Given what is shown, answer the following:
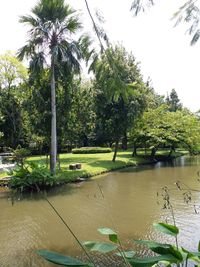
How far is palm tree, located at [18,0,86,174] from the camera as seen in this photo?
13.7 metres

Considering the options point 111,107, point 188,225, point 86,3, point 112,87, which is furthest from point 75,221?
point 111,107

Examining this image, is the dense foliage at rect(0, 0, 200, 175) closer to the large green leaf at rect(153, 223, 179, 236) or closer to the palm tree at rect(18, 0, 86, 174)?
the palm tree at rect(18, 0, 86, 174)

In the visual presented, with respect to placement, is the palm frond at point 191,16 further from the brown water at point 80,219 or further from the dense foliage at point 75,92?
the brown water at point 80,219

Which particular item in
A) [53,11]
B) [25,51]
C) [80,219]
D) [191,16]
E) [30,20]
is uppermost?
[53,11]

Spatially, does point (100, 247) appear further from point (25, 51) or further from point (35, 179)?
point (25, 51)

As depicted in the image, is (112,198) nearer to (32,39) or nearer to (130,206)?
(130,206)

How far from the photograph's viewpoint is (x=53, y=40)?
14266 mm

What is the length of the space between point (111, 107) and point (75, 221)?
40.8ft

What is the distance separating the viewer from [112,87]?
361 cm

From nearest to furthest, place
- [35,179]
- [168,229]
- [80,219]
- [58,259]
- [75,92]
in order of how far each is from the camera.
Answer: [58,259]
[168,229]
[80,219]
[35,179]
[75,92]

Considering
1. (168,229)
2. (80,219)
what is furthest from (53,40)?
(168,229)

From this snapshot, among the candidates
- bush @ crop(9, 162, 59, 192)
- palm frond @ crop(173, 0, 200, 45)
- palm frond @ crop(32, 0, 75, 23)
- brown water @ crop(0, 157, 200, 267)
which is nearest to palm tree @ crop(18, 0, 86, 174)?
palm frond @ crop(32, 0, 75, 23)

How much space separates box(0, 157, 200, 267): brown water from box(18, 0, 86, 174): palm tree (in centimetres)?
410

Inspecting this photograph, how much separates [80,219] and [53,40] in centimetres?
906
